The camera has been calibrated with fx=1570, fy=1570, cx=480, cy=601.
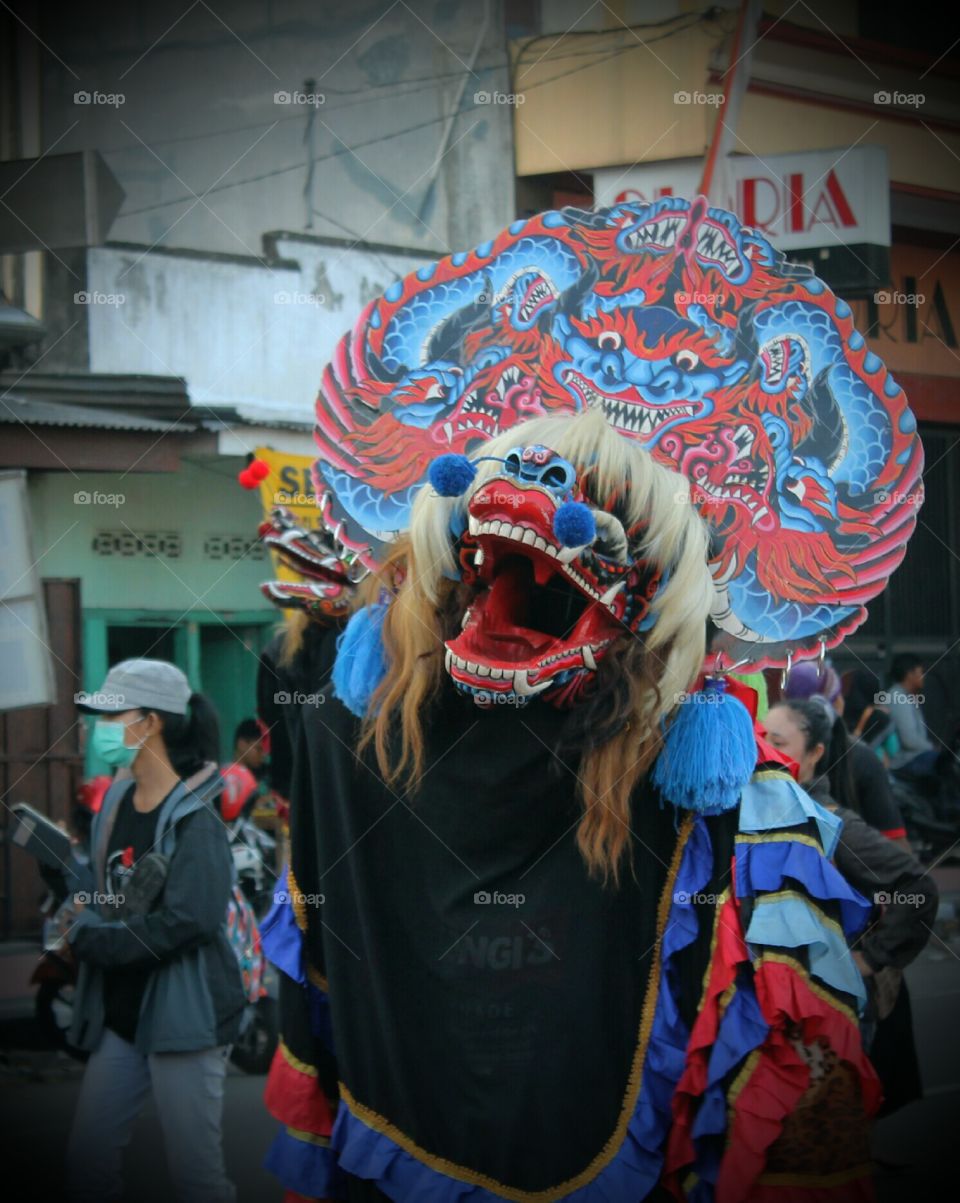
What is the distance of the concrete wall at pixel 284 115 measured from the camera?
10.3m

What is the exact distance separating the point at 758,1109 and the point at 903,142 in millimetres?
11003

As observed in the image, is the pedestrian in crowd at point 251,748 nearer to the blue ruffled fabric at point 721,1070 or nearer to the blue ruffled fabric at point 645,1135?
the blue ruffled fabric at point 645,1135

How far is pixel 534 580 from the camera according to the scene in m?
2.71

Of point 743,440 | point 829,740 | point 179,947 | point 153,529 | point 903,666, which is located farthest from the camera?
point 903,666

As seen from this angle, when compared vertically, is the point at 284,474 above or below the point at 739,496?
above

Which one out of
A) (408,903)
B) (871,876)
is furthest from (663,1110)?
(871,876)

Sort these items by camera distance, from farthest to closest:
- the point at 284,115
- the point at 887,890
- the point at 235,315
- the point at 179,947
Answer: the point at 284,115 < the point at 235,315 < the point at 887,890 < the point at 179,947

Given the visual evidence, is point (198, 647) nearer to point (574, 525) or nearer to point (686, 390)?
point (686, 390)

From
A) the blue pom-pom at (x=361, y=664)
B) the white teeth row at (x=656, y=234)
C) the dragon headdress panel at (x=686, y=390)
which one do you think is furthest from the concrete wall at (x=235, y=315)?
the blue pom-pom at (x=361, y=664)

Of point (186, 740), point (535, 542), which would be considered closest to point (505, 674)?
point (535, 542)

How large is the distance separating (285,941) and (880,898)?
2525mm

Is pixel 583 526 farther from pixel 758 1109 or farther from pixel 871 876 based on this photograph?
pixel 871 876

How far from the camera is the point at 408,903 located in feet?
9.07

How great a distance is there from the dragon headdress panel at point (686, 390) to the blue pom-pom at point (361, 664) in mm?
399
